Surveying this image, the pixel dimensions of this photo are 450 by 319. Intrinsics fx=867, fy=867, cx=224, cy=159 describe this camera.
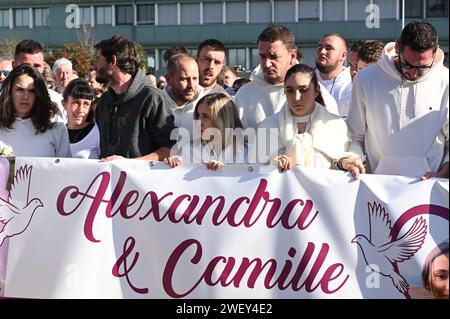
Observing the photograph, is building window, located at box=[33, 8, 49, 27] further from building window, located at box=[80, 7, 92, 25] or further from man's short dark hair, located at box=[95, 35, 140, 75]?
man's short dark hair, located at box=[95, 35, 140, 75]

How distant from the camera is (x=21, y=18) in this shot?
166 feet

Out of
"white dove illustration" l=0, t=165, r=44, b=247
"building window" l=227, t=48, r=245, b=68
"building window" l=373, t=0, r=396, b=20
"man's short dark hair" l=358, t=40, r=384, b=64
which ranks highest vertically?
"building window" l=373, t=0, r=396, b=20

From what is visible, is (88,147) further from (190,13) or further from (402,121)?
(190,13)

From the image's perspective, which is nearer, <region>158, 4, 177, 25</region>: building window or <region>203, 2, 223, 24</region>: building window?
<region>203, 2, 223, 24</region>: building window

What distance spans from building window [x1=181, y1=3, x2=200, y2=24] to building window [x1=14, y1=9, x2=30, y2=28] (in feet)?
30.4

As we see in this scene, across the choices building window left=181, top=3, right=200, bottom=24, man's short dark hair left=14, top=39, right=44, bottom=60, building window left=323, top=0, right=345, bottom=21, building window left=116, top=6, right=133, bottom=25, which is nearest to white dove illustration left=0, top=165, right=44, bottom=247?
man's short dark hair left=14, top=39, right=44, bottom=60

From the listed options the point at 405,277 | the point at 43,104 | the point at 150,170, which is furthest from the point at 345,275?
the point at 43,104

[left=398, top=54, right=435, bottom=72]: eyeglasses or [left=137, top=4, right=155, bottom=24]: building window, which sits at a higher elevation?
[left=137, top=4, right=155, bottom=24]: building window

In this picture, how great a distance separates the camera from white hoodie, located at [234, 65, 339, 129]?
233 inches

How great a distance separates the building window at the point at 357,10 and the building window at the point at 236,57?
6.08m

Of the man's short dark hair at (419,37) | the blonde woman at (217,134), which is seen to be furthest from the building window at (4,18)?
the man's short dark hair at (419,37)

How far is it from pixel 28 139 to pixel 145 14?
45.5m

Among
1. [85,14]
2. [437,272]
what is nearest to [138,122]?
[437,272]

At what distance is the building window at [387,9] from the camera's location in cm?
4388
